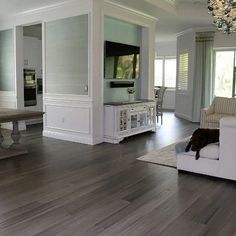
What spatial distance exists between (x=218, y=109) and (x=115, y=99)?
2.52 meters

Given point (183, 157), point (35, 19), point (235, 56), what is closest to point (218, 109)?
point (235, 56)

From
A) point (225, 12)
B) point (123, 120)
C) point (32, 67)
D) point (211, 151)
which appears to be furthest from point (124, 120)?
point (32, 67)

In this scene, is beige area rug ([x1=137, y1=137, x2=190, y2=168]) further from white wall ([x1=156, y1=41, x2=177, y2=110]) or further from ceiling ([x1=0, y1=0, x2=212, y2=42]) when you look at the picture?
white wall ([x1=156, y1=41, x2=177, y2=110])

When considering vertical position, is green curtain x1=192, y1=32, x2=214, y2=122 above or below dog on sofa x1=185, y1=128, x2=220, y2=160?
above

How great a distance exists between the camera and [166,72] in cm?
1268

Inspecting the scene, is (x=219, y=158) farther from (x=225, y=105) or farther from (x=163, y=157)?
(x=225, y=105)

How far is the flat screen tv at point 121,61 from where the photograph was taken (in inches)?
247

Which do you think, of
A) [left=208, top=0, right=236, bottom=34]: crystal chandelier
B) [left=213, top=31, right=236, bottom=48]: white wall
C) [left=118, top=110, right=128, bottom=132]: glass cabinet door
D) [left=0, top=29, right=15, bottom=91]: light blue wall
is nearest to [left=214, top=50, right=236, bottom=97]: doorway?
[left=213, top=31, right=236, bottom=48]: white wall

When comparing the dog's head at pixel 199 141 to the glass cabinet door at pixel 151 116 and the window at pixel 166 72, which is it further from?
the window at pixel 166 72

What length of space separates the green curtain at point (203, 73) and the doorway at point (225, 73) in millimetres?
286

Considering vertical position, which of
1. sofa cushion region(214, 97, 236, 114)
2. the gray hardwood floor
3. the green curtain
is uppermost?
the green curtain

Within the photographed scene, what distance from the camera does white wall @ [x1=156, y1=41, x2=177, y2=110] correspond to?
12430 mm

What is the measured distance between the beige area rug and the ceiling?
2.98 m

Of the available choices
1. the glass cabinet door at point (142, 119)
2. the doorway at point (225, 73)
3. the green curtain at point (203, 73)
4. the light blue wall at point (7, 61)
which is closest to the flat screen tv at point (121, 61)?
the glass cabinet door at point (142, 119)
